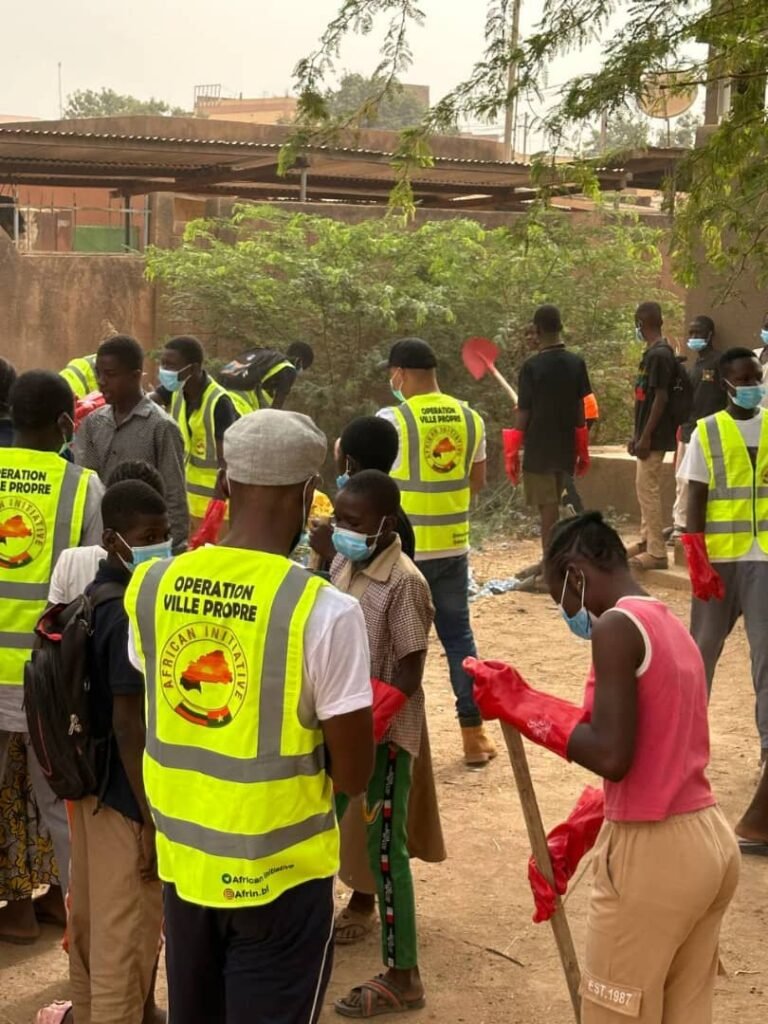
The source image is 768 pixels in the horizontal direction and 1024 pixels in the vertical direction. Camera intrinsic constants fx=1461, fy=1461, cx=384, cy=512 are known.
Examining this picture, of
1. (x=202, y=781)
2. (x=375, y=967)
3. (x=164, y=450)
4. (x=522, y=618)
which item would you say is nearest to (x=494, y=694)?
(x=202, y=781)

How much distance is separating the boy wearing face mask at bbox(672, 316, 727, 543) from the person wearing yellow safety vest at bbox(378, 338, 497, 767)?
11.5 ft

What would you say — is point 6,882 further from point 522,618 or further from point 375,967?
point 522,618

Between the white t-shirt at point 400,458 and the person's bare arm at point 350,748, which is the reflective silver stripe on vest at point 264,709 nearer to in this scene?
the person's bare arm at point 350,748

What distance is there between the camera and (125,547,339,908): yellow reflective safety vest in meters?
2.94

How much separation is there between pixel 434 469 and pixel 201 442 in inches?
65.7

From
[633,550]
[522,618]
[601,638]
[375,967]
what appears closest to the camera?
[601,638]

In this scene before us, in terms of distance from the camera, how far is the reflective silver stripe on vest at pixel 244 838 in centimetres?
298

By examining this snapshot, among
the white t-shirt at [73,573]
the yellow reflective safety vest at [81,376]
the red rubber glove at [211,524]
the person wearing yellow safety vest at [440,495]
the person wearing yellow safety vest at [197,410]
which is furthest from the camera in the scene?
the yellow reflective safety vest at [81,376]

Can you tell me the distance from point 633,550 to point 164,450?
609 cm

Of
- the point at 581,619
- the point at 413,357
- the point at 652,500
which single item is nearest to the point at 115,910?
the point at 581,619

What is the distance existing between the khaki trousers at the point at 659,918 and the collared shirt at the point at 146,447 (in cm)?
338

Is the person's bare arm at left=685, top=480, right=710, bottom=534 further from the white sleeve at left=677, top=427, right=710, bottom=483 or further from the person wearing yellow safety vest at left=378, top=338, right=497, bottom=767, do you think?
the person wearing yellow safety vest at left=378, top=338, right=497, bottom=767

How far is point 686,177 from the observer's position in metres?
6.38

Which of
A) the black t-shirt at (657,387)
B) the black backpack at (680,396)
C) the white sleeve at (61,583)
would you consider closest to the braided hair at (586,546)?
the white sleeve at (61,583)
